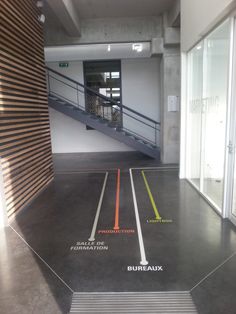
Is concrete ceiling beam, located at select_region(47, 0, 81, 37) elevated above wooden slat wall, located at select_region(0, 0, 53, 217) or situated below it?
above

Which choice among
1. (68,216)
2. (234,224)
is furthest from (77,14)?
(234,224)

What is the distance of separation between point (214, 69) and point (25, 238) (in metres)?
4.23

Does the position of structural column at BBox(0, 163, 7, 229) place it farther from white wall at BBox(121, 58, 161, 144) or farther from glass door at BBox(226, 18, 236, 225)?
white wall at BBox(121, 58, 161, 144)

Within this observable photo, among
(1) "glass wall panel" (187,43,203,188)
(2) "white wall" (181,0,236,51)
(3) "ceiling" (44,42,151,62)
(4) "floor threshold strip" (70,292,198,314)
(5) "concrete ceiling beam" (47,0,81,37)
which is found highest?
(5) "concrete ceiling beam" (47,0,81,37)

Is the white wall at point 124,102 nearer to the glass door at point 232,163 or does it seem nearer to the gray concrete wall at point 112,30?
the gray concrete wall at point 112,30

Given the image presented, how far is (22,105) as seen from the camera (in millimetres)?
4648

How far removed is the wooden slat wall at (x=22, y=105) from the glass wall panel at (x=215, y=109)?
3.53 metres

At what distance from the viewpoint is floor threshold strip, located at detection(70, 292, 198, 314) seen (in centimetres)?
217

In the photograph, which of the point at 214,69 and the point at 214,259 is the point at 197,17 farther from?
the point at 214,259

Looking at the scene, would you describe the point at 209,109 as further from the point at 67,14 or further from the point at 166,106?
the point at 67,14

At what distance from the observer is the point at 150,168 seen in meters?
7.56

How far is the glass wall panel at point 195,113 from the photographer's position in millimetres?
5049

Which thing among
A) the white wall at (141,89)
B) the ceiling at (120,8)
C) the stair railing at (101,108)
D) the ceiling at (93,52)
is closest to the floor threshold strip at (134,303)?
the ceiling at (120,8)

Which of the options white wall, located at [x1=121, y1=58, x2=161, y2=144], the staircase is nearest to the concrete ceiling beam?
the staircase
